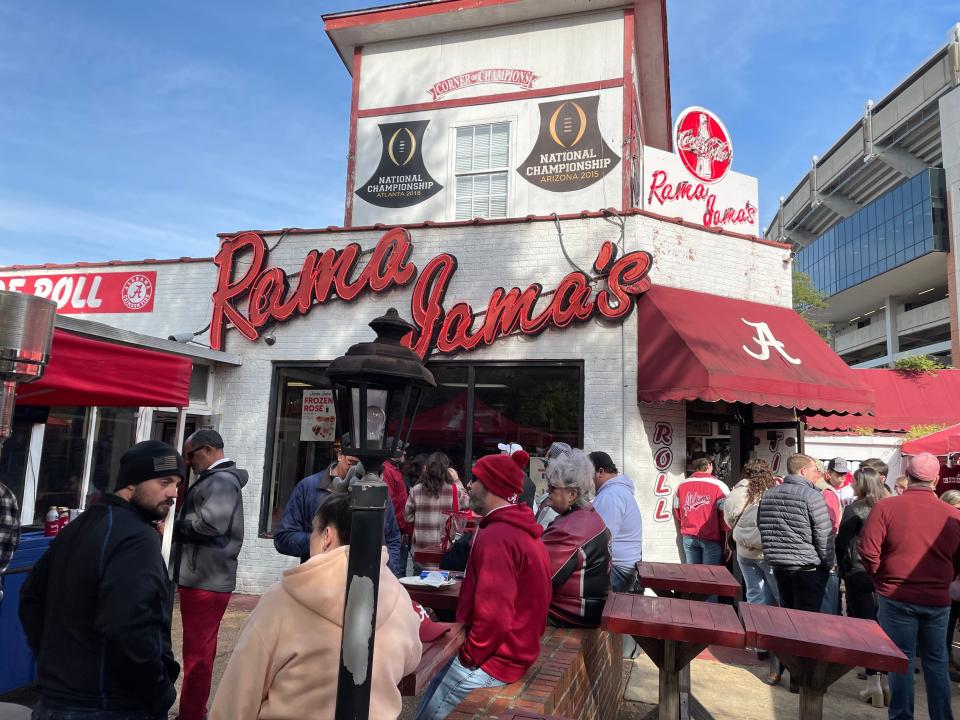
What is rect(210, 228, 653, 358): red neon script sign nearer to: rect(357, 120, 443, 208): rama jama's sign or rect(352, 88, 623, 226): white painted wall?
rect(352, 88, 623, 226): white painted wall

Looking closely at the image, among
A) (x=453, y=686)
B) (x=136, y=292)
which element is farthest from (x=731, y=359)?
(x=136, y=292)

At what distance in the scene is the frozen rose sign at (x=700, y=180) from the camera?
35.1ft

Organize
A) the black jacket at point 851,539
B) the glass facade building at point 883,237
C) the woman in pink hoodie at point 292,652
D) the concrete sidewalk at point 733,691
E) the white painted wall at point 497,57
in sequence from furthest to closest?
the glass facade building at point 883,237 < the white painted wall at point 497,57 < the black jacket at point 851,539 < the concrete sidewalk at point 733,691 < the woman in pink hoodie at point 292,652

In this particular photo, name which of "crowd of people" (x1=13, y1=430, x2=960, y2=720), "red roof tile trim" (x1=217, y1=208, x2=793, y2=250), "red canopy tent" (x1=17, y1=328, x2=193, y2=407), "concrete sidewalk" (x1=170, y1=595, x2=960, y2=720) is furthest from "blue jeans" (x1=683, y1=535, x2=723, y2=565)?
"red canopy tent" (x1=17, y1=328, x2=193, y2=407)

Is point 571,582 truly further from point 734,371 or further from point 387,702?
point 734,371

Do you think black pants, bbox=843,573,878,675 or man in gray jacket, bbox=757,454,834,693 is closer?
man in gray jacket, bbox=757,454,834,693

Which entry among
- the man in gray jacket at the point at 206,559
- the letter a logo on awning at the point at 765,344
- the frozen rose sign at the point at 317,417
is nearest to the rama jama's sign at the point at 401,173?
the frozen rose sign at the point at 317,417

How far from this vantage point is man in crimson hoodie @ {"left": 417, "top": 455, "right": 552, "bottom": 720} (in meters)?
3.21

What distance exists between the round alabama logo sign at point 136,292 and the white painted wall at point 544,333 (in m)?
1.03

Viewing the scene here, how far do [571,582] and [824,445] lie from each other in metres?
13.3

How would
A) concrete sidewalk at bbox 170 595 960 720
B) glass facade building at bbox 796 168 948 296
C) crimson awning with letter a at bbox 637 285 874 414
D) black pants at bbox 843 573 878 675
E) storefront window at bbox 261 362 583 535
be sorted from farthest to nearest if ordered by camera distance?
glass facade building at bbox 796 168 948 296, storefront window at bbox 261 362 583 535, crimson awning with letter a at bbox 637 285 874 414, black pants at bbox 843 573 878 675, concrete sidewalk at bbox 170 595 960 720

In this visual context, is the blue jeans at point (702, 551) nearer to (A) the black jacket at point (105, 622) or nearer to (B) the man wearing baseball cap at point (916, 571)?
(B) the man wearing baseball cap at point (916, 571)

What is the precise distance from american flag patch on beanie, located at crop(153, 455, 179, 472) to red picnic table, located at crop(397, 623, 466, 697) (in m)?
1.34

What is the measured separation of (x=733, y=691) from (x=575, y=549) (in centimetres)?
304
